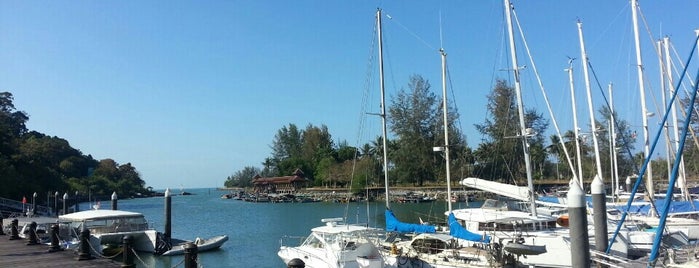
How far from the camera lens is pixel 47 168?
8475cm

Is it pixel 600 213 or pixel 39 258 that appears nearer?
pixel 600 213

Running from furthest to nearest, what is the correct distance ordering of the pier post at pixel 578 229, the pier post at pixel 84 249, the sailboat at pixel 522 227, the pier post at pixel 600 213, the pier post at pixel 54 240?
the sailboat at pixel 522 227
the pier post at pixel 54 240
the pier post at pixel 84 249
the pier post at pixel 600 213
the pier post at pixel 578 229

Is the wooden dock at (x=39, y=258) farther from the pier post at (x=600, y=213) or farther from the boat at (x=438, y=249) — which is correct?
the pier post at (x=600, y=213)

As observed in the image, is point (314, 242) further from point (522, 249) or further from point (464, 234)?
Result: point (522, 249)

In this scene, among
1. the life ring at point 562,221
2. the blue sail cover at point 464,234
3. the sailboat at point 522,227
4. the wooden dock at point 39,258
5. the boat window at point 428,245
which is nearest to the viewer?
the wooden dock at point 39,258

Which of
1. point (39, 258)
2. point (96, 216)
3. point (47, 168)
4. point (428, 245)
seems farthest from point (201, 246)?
point (47, 168)

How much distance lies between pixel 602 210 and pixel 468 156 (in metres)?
81.4

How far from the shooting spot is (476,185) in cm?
3003

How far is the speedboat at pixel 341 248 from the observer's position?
21.6m

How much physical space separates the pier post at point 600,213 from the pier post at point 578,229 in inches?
126

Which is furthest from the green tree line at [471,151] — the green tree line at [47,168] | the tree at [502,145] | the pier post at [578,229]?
the pier post at [578,229]

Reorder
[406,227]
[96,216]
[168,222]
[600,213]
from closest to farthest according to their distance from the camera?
[600,213]
[406,227]
[96,216]
[168,222]

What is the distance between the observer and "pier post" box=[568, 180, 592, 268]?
29.5 feet

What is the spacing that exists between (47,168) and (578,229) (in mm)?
91154
